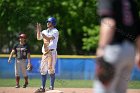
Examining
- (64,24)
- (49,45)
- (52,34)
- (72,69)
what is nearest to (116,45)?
(52,34)

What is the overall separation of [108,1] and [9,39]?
103ft

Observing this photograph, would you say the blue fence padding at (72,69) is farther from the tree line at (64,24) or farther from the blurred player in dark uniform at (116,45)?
the blurred player in dark uniform at (116,45)

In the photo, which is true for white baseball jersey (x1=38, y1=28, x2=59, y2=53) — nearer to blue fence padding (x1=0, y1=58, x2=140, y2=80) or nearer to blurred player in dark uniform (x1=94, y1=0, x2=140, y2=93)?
blurred player in dark uniform (x1=94, y1=0, x2=140, y2=93)

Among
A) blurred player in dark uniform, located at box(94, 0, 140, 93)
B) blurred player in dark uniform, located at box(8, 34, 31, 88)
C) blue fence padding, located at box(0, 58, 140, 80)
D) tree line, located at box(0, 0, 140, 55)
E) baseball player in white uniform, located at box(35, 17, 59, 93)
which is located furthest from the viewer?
tree line, located at box(0, 0, 140, 55)

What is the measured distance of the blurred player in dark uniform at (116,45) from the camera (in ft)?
15.1

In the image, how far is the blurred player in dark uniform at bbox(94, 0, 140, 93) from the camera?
4.62 m

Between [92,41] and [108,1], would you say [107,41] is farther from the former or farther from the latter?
[92,41]

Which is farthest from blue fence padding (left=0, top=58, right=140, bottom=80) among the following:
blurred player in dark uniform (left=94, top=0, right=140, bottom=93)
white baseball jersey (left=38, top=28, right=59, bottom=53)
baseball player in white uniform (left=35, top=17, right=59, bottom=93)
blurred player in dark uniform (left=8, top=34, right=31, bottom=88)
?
blurred player in dark uniform (left=94, top=0, right=140, bottom=93)

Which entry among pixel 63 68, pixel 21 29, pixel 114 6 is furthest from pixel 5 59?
pixel 114 6

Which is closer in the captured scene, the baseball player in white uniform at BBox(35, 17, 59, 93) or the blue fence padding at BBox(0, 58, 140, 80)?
the baseball player in white uniform at BBox(35, 17, 59, 93)

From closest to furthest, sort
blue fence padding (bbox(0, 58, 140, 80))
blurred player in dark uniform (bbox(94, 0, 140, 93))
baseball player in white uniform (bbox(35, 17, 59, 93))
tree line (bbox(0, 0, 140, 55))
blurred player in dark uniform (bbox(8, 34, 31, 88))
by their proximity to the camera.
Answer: blurred player in dark uniform (bbox(94, 0, 140, 93)) < baseball player in white uniform (bbox(35, 17, 59, 93)) < blurred player in dark uniform (bbox(8, 34, 31, 88)) < blue fence padding (bbox(0, 58, 140, 80)) < tree line (bbox(0, 0, 140, 55))

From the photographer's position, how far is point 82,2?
34.6m

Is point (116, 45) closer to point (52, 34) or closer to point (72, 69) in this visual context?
point (52, 34)

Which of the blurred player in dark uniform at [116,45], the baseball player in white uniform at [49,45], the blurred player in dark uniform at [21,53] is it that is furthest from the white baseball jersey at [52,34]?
the blurred player in dark uniform at [116,45]
